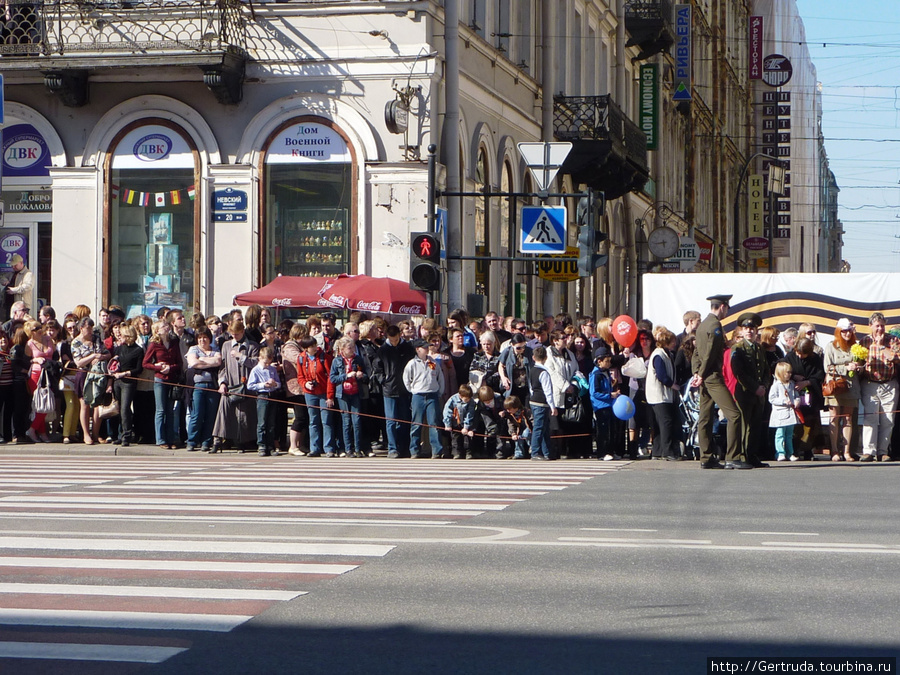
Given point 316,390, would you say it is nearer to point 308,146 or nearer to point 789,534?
point 308,146

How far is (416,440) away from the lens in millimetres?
17719

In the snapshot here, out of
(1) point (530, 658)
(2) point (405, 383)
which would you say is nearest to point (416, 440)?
Answer: (2) point (405, 383)

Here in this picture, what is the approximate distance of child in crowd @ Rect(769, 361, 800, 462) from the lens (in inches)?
671

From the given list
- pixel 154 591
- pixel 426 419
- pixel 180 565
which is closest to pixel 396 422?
pixel 426 419

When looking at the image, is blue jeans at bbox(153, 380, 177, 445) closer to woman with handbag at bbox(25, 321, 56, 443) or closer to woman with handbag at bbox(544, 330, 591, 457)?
woman with handbag at bbox(25, 321, 56, 443)

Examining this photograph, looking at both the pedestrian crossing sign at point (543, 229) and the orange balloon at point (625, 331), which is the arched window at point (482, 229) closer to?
the pedestrian crossing sign at point (543, 229)

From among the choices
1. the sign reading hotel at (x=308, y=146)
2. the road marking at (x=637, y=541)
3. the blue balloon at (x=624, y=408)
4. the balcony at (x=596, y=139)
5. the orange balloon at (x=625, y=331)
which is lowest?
the road marking at (x=637, y=541)

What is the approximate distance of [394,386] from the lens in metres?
17.6

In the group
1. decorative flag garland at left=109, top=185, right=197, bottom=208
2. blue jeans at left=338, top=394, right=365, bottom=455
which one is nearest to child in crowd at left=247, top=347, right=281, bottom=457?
blue jeans at left=338, top=394, right=365, bottom=455

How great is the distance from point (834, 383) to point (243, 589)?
11.5 metres

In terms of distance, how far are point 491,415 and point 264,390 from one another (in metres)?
3.02

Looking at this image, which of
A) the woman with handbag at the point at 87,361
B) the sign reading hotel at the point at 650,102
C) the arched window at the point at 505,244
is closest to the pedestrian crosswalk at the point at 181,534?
the woman with handbag at the point at 87,361

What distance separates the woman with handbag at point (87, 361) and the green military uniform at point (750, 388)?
8632mm

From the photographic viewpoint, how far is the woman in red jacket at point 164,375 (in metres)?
18.2
